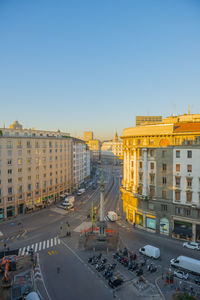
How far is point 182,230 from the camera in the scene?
49750 millimetres

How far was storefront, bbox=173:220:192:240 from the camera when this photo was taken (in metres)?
48.8

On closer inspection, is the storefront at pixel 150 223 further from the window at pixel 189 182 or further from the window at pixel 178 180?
the window at pixel 189 182

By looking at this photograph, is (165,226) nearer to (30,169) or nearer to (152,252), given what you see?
(152,252)

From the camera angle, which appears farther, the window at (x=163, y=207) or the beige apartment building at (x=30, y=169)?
the beige apartment building at (x=30, y=169)

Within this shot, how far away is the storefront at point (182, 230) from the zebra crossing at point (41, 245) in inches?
1134

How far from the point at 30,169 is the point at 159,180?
44.9 metres

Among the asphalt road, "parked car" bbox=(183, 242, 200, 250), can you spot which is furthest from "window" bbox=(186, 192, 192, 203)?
the asphalt road

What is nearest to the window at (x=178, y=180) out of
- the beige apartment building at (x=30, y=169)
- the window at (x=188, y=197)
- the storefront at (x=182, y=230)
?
the window at (x=188, y=197)

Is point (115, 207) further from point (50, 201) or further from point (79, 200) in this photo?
point (50, 201)

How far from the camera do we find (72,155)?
102 m

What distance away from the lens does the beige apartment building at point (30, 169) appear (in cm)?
6581

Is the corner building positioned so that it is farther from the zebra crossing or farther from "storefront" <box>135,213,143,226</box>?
the zebra crossing

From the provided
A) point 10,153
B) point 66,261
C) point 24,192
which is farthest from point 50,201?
point 66,261

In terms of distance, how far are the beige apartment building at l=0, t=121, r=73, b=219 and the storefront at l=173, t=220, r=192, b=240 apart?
46493 millimetres
